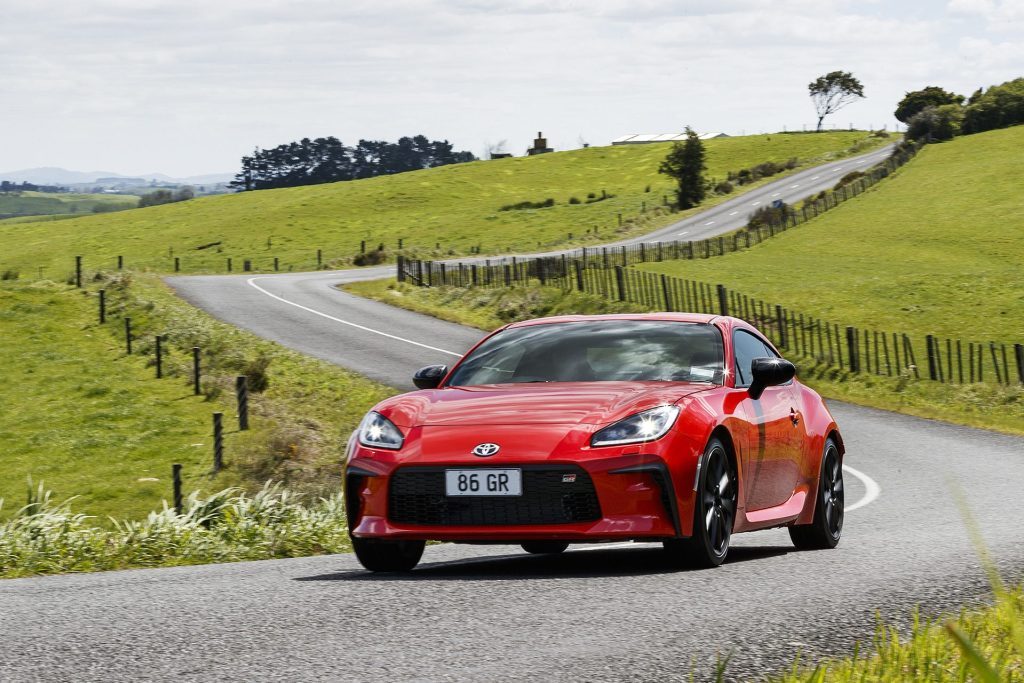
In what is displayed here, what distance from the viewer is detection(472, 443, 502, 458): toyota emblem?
7.00 m

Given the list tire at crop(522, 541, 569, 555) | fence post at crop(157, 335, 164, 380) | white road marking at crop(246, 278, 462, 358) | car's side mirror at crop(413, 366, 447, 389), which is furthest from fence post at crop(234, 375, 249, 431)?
car's side mirror at crop(413, 366, 447, 389)

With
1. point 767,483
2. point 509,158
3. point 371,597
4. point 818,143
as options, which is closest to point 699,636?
point 371,597

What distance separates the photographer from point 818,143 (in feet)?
468

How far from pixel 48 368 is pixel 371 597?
3953 cm

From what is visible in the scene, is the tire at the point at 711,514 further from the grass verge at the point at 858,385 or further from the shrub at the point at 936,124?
the shrub at the point at 936,124

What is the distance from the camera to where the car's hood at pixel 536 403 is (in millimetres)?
7184

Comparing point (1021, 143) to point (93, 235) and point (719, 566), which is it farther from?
point (719, 566)

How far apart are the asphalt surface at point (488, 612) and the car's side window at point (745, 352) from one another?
1116 millimetres

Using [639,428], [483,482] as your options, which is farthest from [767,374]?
[483,482]

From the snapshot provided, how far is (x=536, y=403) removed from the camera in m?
7.43

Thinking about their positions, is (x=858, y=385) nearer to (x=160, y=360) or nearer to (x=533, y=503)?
(x=160, y=360)

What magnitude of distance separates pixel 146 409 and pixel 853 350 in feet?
62.2

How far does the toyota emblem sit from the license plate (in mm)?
88

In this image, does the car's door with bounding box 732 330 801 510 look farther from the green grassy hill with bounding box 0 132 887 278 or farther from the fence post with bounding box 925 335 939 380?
the green grassy hill with bounding box 0 132 887 278
